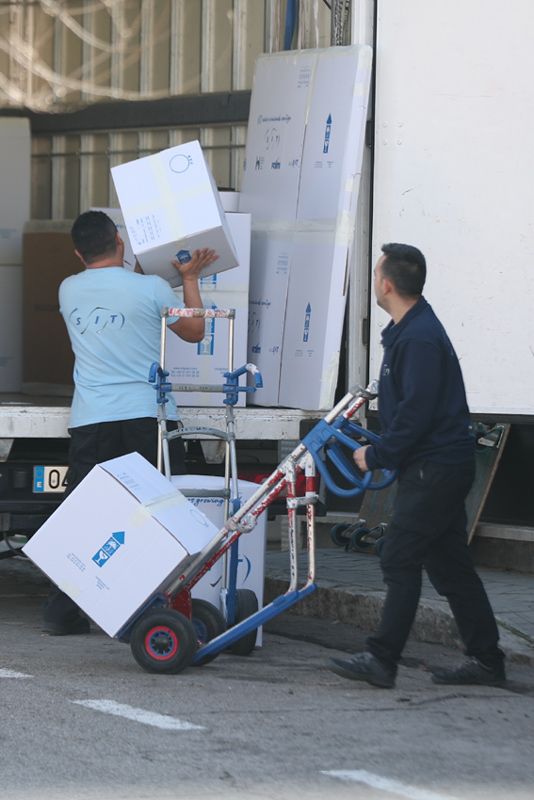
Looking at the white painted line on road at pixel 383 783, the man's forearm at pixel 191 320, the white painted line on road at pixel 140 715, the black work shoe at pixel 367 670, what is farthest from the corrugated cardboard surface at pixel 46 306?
the white painted line on road at pixel 383 783

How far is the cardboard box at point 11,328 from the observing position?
9.62 metres

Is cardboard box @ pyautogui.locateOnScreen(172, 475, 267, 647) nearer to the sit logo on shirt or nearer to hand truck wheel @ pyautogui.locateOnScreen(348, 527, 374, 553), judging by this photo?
the sit logo on shirt

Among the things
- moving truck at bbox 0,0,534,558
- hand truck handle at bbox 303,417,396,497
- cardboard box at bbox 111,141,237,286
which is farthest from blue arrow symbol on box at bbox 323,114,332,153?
hand truck handle at bbox 303,417,396,497

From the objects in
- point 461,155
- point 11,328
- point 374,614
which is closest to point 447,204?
point 461,155

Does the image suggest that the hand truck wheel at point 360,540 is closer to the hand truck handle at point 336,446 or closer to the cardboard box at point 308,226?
the cardboard box at point 308,226

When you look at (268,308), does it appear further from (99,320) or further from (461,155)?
(461,155)

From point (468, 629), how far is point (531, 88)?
2.59 m

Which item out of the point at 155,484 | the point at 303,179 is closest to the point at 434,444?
the point at 155,484

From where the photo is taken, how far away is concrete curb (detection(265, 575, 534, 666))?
22.4 ft

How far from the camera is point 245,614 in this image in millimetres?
6594

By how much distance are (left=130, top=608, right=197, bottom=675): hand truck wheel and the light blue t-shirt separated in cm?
108

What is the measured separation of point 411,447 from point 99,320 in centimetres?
172

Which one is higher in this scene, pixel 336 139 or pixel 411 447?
pixel 336 139

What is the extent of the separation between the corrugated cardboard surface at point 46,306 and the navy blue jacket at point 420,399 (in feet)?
12.0
